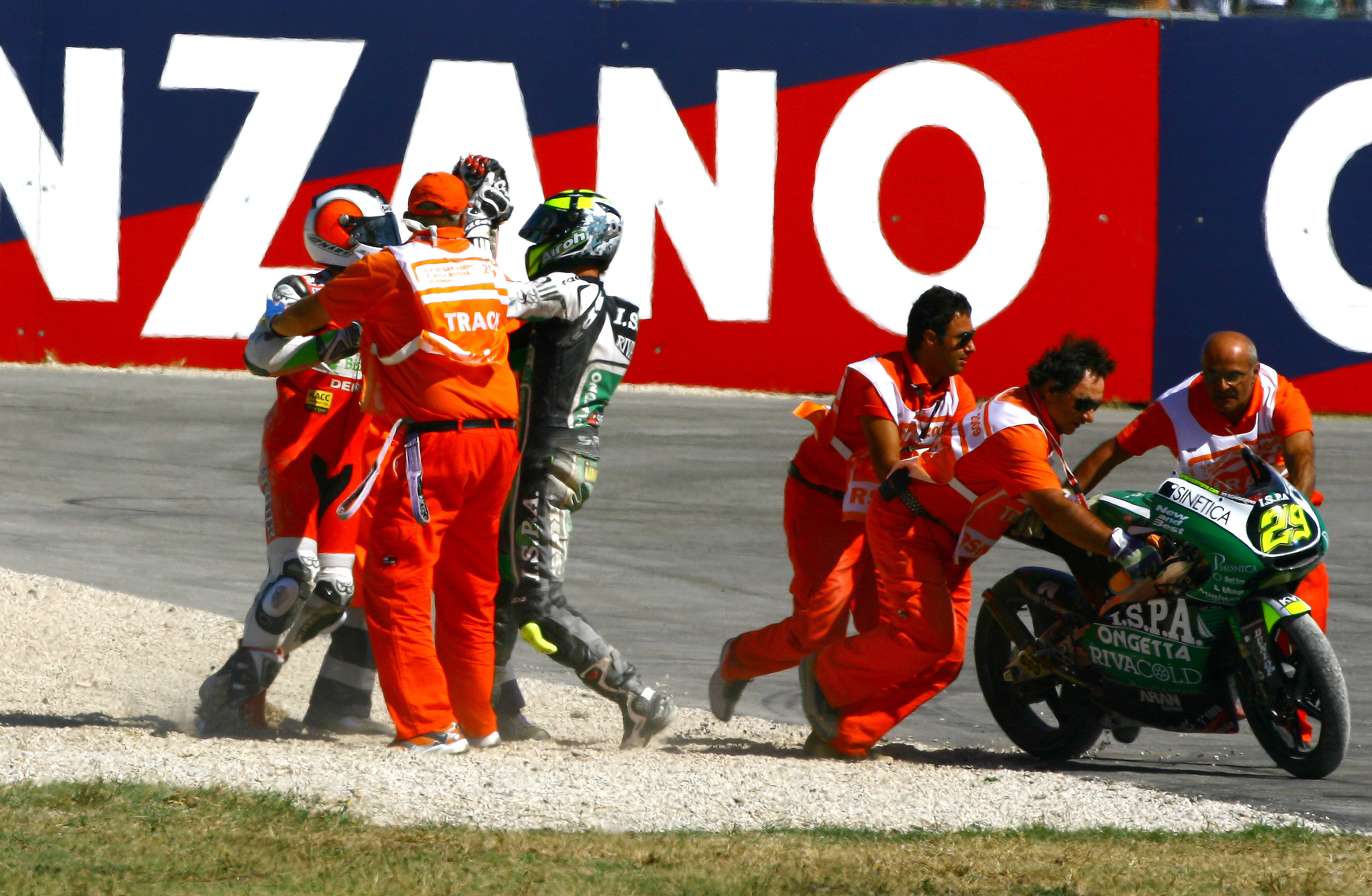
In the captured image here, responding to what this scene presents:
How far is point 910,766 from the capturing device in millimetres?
6109

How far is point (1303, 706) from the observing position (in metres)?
5.82

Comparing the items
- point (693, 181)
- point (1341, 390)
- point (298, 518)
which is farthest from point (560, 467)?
point (1341, 390)

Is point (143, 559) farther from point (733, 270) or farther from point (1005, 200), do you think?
point (1005, 200)

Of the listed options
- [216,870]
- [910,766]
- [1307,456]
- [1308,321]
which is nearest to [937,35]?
[1308,321]

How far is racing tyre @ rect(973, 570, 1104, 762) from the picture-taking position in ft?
20.6

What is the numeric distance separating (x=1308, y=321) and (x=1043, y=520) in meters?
10.7

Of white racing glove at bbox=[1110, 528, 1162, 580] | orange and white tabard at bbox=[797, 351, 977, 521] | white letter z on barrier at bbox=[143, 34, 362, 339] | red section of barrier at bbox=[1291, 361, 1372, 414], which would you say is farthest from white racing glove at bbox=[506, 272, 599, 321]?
red section of barrier at bbox=[1291, 361, 1372, 414]

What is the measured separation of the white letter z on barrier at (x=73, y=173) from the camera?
14.9m

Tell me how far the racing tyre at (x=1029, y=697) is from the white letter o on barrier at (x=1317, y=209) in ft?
33.3

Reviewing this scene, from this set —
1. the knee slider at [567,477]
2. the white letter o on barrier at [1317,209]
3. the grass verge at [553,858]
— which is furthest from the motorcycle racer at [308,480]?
the white letter o on barrier at [1317,209]

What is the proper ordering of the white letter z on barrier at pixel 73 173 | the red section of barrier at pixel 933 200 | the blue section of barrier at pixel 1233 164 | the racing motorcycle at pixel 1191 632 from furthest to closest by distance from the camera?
the blue section of barrier at pixel 1233 164
the red section of barrier at pixel 933 200
the white letter z on barrier at pixel 73 173
the racing motorcycle at pixel 1191 632

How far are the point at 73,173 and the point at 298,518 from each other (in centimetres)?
1003

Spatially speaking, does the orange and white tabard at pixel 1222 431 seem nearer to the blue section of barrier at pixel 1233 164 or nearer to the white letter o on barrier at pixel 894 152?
the white letter o on barrier at pixel 894 152

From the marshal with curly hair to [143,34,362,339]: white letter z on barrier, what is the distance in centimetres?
1020
